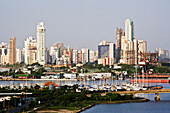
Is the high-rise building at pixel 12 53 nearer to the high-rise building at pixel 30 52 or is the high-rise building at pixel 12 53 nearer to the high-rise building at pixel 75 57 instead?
the high-rise building at pixel 30 52

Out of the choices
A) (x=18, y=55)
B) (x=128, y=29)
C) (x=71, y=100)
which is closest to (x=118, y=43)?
(x=128, y=29)

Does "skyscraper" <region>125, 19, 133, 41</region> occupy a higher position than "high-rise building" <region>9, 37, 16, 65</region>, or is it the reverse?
"skyscraper" <region>125, 19, 133, 41</region>

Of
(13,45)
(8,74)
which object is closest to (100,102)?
(8,74)

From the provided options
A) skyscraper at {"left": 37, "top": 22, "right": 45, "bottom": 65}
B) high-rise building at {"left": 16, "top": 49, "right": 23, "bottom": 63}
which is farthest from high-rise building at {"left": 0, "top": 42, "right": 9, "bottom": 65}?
skyscraper at {"left": 37, "top": 22, "right": 45, "bottom": 65}

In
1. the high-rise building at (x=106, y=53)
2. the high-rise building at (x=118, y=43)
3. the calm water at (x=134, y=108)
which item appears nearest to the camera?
the calm water at (x=134, y=108)

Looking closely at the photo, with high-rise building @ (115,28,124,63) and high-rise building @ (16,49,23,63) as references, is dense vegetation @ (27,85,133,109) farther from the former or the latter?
high-rise building @ (16,49,23,63)

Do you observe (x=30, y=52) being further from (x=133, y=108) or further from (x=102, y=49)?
(x=133, y=108)

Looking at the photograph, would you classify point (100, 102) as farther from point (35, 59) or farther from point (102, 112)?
point (35, 59)

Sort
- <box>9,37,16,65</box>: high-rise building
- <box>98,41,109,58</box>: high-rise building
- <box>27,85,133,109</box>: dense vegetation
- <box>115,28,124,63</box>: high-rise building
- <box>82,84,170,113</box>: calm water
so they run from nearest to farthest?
1. <box>82,84,170,113</box>: calm water
2. <box>27,85,133,109</box>: dense vegetation
3. <box>115,28,124,63</box>: high-rise building
4. <box>9,37,16,65</box>: high-rise building
5. <box>98,41,109,58</box>: high-rise building

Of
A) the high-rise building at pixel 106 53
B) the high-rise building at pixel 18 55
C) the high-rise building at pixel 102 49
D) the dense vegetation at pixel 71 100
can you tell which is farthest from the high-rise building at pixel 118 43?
the dense vegetation at pixel 71 100
